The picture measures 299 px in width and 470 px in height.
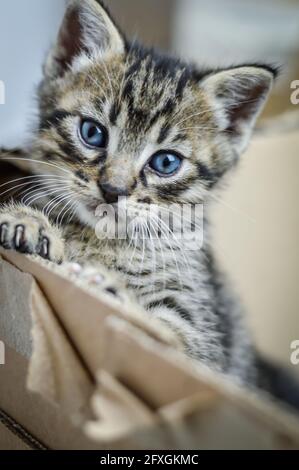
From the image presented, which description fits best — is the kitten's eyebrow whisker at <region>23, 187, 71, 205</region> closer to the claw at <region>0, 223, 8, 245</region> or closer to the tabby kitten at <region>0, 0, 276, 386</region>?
the tabby kitten at <region>0, 0, 276, 386</region>

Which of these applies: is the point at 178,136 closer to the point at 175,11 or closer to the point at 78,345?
the point at 78,345

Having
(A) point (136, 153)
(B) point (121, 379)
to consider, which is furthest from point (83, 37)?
(B) point (121, 379)

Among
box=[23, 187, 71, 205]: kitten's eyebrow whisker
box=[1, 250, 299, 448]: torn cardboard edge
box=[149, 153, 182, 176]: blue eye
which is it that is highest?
box=[149, 153, 182, 176]: blue eye

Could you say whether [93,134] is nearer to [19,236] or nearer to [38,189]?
[38,189]

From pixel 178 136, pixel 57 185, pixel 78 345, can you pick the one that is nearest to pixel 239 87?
pixel 178 136

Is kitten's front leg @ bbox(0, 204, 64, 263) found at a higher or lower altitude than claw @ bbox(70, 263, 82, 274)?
higher

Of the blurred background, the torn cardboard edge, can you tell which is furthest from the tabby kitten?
the blurred background

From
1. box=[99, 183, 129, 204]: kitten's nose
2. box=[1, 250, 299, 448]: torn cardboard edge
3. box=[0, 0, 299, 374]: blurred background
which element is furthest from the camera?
box=[0, 0, 299, 374]: blurred background
